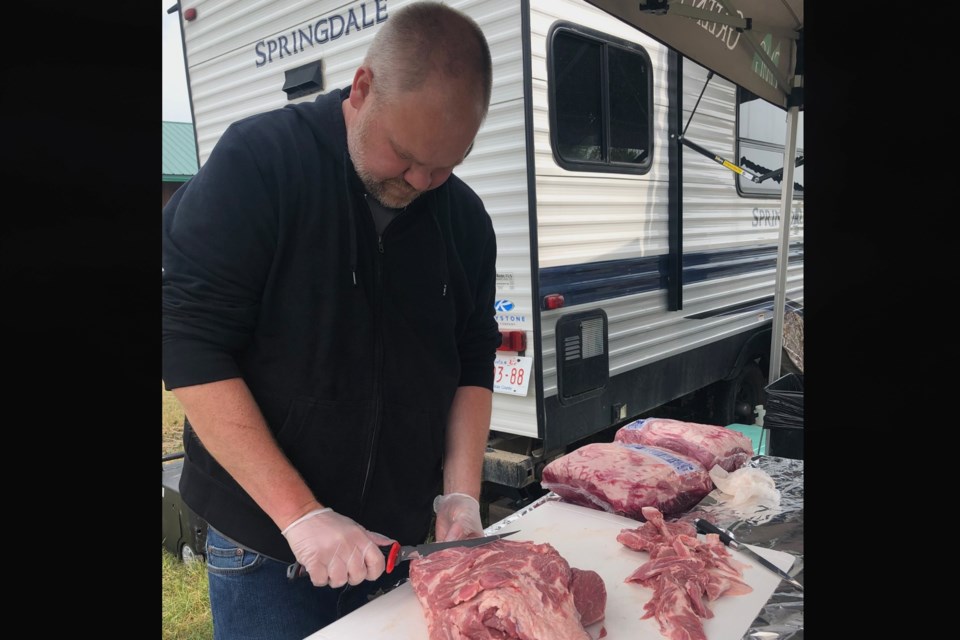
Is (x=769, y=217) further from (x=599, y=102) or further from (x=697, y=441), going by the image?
(x=697, y=441)

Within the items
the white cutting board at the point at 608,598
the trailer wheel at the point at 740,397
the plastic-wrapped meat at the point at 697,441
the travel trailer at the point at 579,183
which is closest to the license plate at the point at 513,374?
the travel trailer at the point at 579,183

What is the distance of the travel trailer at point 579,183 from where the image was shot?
343cm

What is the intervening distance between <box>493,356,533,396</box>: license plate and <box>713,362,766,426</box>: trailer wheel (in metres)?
2.59

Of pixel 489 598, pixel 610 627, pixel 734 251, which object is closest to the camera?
pixel 489 598

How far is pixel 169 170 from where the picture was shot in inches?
62.6

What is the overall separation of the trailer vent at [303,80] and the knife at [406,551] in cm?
316

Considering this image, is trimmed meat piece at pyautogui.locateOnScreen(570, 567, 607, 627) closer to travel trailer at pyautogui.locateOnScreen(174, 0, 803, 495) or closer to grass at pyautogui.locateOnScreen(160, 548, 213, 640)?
grass at pyautogui.locateOnScreen(160, 548, 213, 640)

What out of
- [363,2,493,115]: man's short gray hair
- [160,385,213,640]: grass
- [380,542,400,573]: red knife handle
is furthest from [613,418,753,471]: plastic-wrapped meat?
[160,385,213,640]: grass

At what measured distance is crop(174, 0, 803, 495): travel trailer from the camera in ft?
11.3
